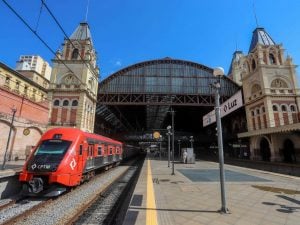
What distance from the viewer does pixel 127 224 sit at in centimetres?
574

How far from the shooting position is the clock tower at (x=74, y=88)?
37.8m

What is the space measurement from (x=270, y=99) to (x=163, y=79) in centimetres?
2208

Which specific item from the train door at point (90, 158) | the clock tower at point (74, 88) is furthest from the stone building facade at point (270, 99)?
the clock tower at point (74, 88)

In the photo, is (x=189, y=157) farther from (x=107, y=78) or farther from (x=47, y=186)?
(x=107, y=78)

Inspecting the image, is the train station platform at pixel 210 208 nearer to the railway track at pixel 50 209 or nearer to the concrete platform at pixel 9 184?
the railway track at pixel 50 209

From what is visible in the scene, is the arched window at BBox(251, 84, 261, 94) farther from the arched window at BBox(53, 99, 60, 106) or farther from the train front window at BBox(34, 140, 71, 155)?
the train front window at BBox(34, 140, 71, 155)

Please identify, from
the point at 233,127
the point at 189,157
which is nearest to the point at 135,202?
the point at 189,157

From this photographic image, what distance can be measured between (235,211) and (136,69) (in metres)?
45.0

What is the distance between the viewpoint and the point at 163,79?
48281 millimetres

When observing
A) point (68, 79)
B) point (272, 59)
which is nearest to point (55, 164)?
point (68, 79)

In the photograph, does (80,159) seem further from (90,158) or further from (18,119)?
(18,119)

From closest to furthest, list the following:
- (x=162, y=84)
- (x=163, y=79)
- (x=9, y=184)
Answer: (x=9, y=184)
(x=162, y=84)
(x=163, y=79)

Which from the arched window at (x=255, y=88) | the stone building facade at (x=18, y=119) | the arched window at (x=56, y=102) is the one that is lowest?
the stone building facade at (x=18, y=119)

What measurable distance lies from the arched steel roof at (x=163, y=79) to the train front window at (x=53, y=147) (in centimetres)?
3621
